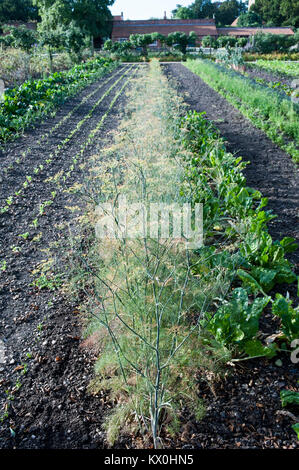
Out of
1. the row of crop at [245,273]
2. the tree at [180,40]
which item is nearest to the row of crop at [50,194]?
the row of crop at [245,273]

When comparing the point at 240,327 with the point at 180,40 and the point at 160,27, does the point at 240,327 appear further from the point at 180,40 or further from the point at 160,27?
the point at 160,27

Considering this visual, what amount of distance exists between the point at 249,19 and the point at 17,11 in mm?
33570

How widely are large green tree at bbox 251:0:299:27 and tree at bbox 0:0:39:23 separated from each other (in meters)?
33.7

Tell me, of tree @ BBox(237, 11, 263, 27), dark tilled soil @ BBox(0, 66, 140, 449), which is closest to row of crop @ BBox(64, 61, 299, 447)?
dark tilled soil @ BBox(0, 66, 140, 449)

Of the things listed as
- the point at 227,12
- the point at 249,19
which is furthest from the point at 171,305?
the point at 227,12

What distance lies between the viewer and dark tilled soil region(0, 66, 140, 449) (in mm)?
2238

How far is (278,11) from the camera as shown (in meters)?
52.3

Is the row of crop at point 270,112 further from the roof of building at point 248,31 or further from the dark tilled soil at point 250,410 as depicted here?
the roof of building at point 248,31

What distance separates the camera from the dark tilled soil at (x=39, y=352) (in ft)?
7.34

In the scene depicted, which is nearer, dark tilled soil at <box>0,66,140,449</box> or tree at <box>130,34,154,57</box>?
dark tilled soil at <box>0,66,140,449</box>

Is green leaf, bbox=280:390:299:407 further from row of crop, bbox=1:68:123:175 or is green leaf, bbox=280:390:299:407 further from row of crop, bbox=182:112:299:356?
row of crop, bbox=1:68:123:175

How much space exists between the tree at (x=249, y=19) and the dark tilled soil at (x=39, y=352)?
59.1 metres

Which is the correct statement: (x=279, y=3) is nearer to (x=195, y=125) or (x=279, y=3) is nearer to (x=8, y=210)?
(x=195, y=125)

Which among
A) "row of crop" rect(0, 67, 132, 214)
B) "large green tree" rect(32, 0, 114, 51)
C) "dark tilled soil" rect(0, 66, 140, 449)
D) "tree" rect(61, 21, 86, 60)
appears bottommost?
"dark tilled soil" rect(0, 66, 140, 449)
